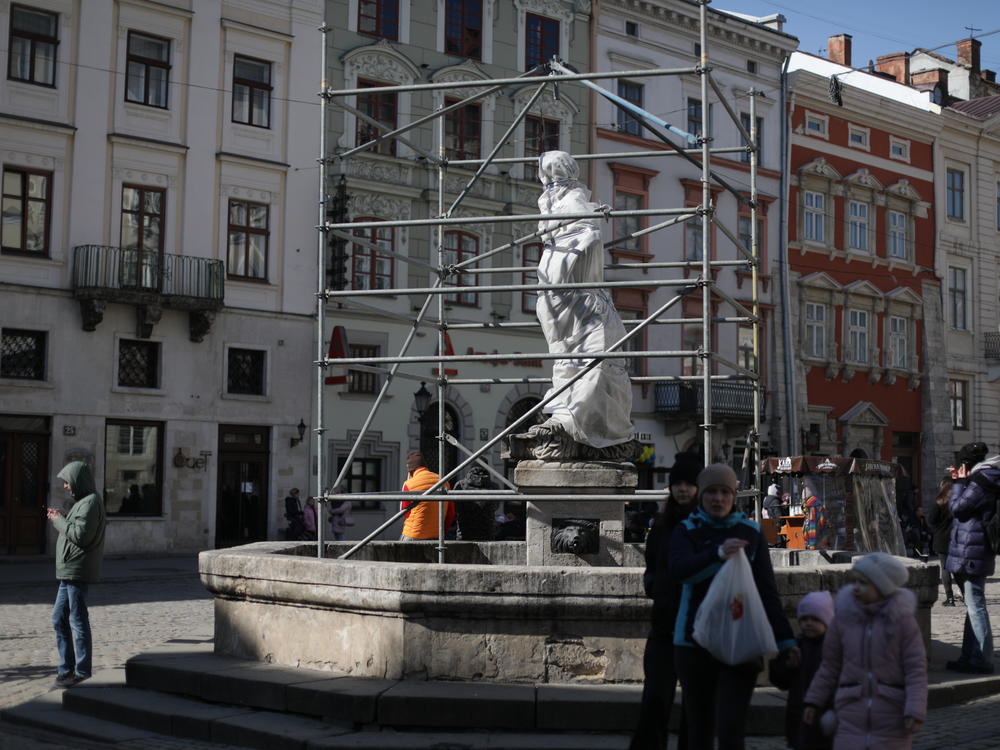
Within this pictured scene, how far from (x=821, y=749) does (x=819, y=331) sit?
37.9 metres

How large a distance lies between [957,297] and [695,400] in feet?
49.9

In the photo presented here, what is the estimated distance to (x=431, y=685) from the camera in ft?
25.7

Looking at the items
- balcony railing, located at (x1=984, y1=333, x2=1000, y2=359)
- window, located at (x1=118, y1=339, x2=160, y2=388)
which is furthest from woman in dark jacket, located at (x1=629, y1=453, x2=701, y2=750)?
balcony railing, located at (x1=984, y1=333, x2=1000, y2=359)

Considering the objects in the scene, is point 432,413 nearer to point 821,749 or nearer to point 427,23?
point 427,23

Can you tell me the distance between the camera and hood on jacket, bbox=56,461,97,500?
9.86 m

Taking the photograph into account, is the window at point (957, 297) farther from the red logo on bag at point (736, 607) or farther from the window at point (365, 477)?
the red logo on bag at point (736, 607)

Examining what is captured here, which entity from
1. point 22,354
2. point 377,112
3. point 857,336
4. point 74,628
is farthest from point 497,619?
point 857,336

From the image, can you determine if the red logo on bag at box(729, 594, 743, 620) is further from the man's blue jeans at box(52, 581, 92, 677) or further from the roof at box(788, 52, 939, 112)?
the roof at box(788, 52, 939, 112)

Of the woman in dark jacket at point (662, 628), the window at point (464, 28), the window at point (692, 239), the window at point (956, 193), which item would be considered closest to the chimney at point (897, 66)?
the window at point (956, 193)

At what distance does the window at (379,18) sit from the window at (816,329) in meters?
15.8

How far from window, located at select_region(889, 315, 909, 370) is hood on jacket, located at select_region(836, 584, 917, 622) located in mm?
40626

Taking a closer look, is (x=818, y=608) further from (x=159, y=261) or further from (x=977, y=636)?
(x=159, y=261)

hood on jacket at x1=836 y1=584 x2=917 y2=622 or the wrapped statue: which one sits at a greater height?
the wrapped statue

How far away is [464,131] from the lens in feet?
111
